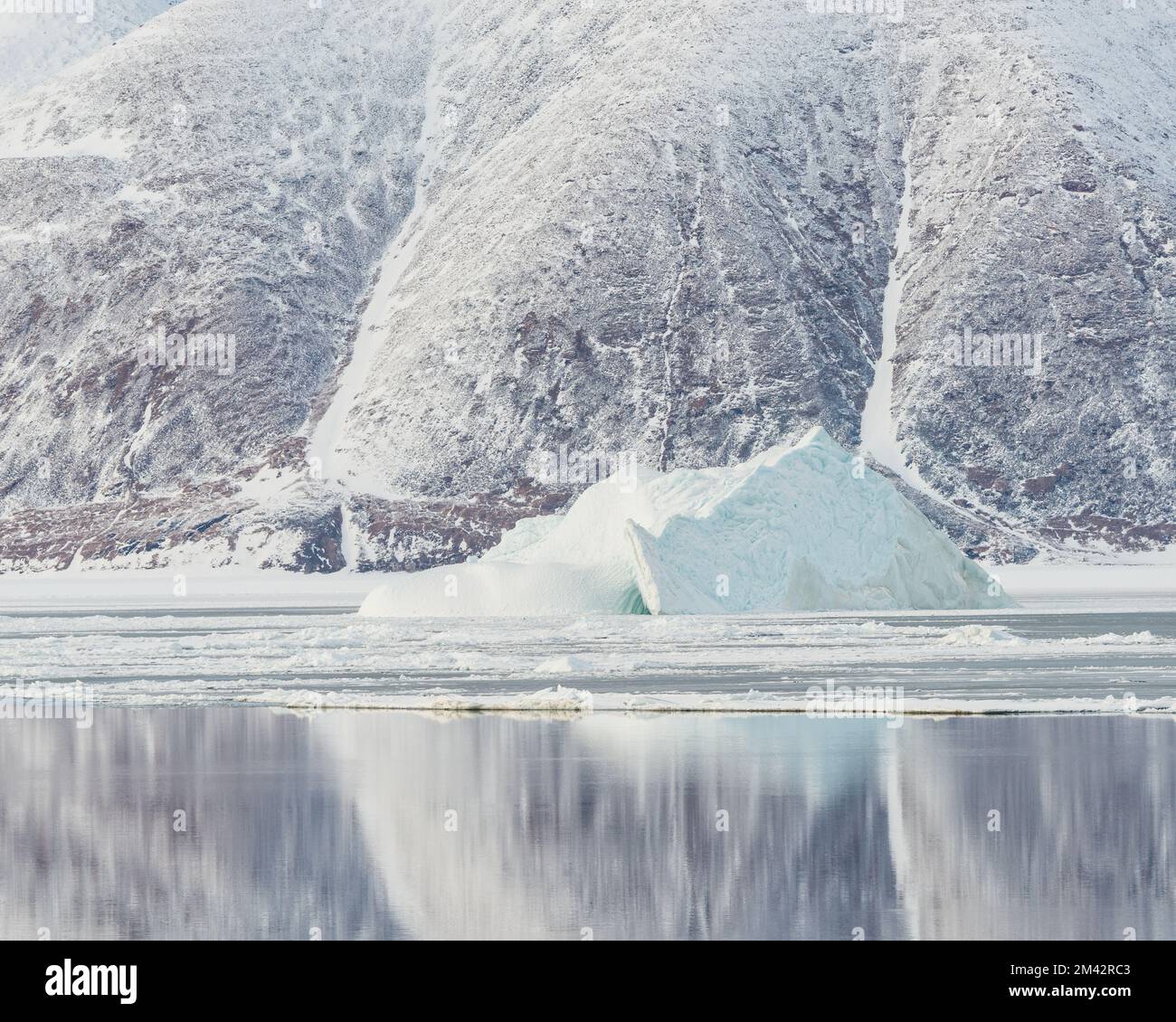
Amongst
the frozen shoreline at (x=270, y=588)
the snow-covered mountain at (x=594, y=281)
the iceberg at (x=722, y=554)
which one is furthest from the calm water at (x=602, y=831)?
the snow-covered mountain at (x=594, y=281)

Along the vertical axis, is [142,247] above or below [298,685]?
above

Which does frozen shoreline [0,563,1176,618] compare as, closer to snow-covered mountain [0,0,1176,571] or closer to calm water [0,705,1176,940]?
snow-covered mountain [0,0,1176,571]

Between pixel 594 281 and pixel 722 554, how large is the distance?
63.8 m

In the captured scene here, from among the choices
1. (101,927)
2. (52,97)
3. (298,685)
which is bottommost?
(298,685)

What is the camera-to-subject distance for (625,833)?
50.5ft

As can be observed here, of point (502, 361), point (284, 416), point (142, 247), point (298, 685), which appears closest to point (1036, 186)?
point (502, 361)

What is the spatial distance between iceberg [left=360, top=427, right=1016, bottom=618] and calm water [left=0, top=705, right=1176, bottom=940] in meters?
29.2

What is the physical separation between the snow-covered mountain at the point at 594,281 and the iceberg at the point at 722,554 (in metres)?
44.2

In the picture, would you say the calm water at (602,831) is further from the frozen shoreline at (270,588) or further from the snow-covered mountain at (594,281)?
the snow-covered mountain at (594,281)

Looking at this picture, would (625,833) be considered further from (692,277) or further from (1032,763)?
(692,277)

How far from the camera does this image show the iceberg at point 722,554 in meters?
52.9

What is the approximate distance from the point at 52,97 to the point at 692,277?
58536mm

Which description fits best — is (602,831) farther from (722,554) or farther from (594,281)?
(594,281)
